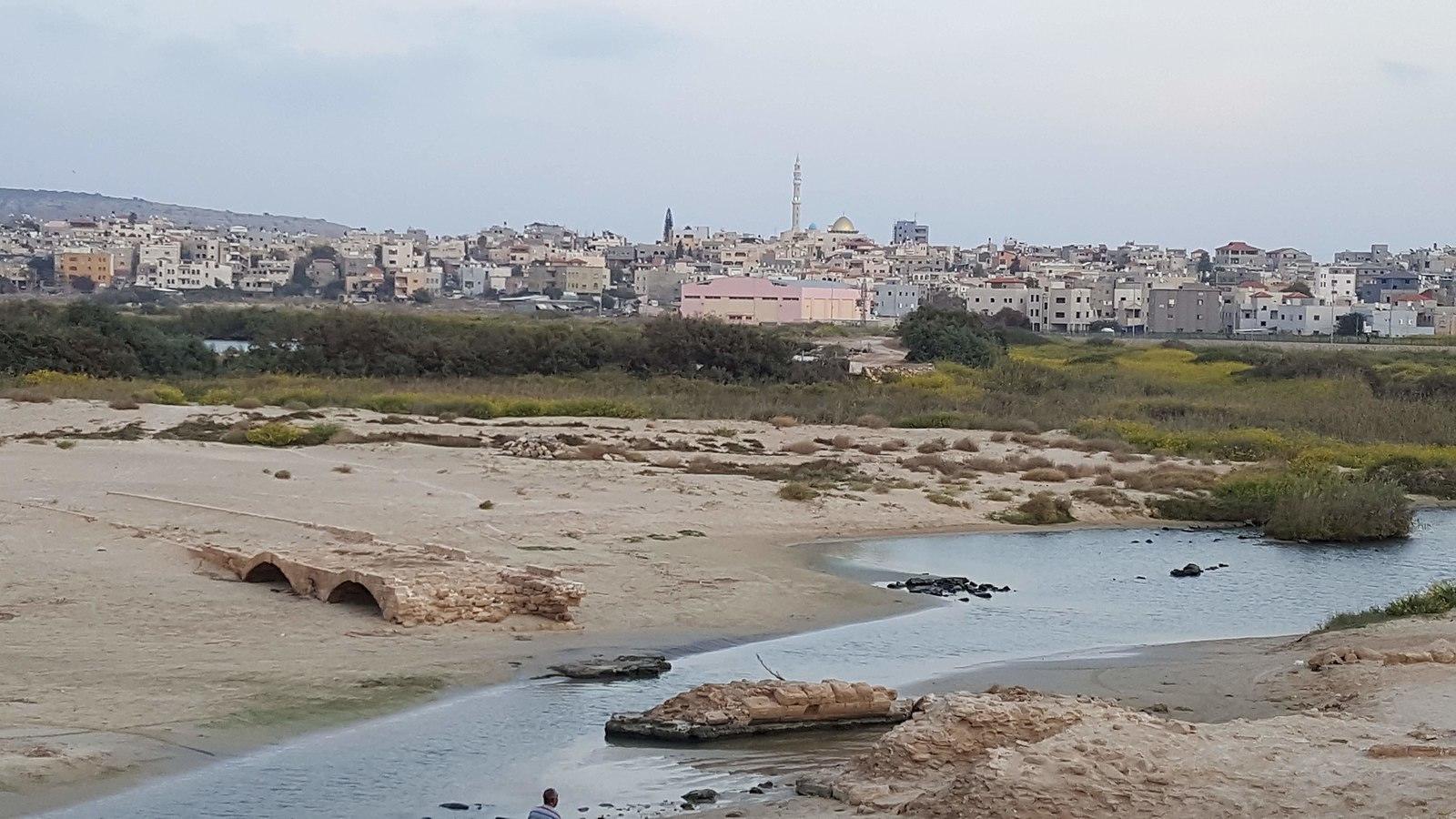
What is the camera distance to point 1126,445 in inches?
1537

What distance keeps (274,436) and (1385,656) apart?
2301 cm

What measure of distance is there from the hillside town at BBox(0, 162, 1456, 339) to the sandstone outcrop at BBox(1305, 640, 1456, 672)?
8525 cm

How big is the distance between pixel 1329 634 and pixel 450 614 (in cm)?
890

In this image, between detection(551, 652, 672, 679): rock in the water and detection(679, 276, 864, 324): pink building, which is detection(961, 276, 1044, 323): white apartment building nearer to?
detection(679, 276, 864, 324): pink building

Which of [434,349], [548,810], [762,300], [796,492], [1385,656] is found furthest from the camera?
[762,300]

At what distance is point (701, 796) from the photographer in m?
11.8

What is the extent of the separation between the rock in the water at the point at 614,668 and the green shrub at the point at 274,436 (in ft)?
61.7

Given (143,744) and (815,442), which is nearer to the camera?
(143,744)

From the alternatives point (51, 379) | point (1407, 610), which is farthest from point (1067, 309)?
point (1407, 610)

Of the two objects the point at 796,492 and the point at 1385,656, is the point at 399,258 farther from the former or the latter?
the point at 1385,656

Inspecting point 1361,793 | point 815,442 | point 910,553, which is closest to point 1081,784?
point 1361,793

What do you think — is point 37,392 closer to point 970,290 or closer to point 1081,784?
point 1081,784

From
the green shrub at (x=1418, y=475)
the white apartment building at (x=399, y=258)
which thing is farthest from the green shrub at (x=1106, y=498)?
the white apartment building at (x=399, y=258)

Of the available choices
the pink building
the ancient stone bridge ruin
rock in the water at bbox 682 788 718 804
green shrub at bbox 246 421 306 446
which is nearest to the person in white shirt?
rock in the water at bbox 682 788 718 804
